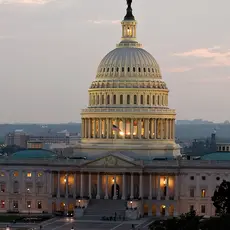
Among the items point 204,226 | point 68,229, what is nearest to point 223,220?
point 204,226

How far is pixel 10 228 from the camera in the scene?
198 metres

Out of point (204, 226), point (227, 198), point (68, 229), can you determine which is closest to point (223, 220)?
point (204, 226)

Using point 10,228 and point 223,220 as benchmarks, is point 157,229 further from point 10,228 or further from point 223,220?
point 10,228

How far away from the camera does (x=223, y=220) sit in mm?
162250

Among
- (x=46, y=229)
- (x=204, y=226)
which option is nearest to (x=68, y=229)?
(x=46, y=229)

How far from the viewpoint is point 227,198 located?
630ft

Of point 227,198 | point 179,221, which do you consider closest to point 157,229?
point 179,221

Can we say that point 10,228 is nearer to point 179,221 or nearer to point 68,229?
point 68,229

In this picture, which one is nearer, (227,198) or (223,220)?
(223,220)

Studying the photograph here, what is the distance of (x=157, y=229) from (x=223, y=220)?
35.3 ft

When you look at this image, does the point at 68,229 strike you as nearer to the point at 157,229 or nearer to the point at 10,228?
the point at 10,228

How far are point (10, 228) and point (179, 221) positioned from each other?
35180mm

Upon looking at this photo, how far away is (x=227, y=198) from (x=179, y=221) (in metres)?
21.3

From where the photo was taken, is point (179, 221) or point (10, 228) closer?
point (179, 221)
